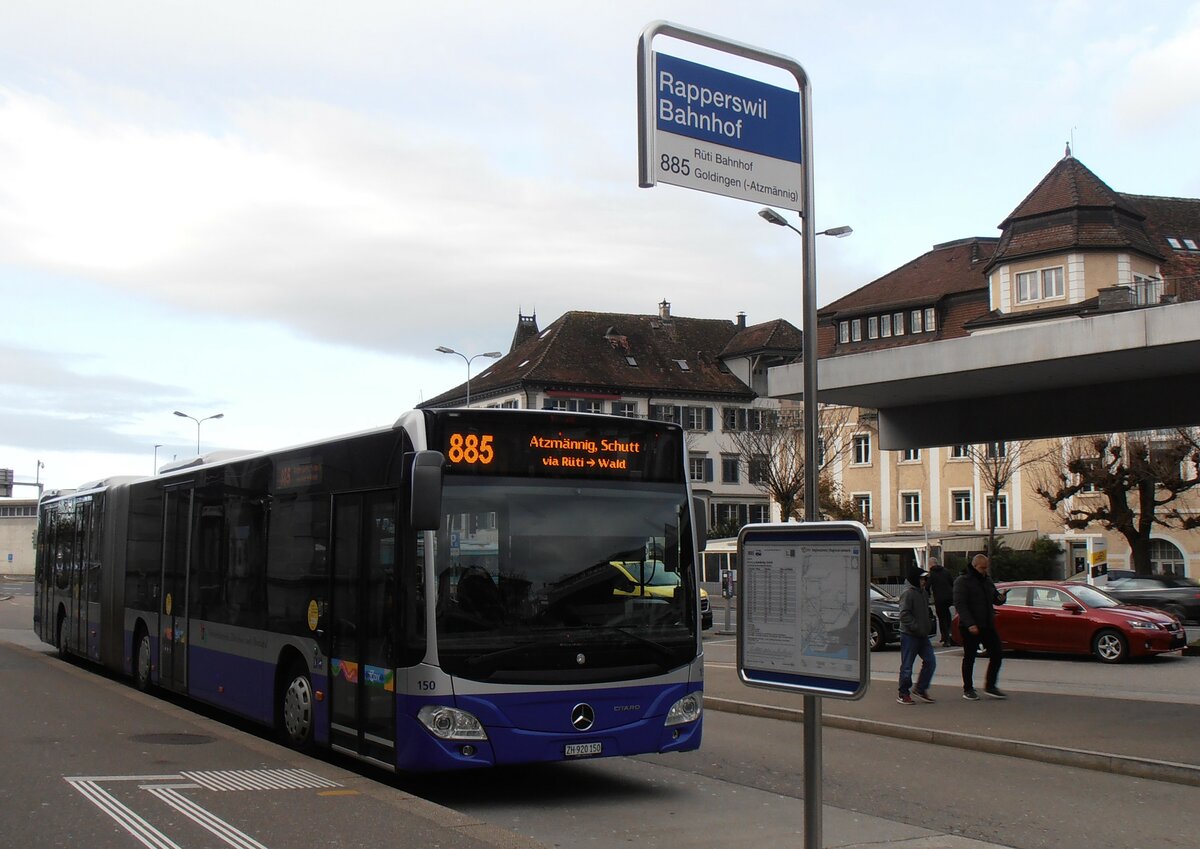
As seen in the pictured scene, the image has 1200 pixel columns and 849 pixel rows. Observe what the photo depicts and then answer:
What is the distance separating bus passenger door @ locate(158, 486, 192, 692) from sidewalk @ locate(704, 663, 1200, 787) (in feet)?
21.6

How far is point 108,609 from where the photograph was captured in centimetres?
1914

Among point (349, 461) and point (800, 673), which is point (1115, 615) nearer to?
point (349, 461)

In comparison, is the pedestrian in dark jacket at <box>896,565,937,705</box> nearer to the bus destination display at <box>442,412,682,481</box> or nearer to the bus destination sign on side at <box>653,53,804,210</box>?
the bus destination display at <box>442,412,682,481</box>

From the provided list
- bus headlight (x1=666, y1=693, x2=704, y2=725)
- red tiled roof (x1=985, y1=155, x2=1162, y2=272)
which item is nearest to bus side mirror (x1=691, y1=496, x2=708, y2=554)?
bus headlight (x1=666, y1=693, x2=704, y2=725)

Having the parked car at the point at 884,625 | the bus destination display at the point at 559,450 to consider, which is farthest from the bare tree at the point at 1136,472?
the bus destination display at the point at 559,450

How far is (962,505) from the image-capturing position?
63594 mm

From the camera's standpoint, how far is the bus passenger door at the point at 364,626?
9.70 m

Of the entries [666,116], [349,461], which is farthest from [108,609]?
[666,116]

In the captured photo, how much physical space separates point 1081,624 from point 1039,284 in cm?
3987

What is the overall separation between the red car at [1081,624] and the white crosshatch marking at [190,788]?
15.9 m

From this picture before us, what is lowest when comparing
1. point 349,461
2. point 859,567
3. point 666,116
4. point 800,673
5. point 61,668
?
point 61,668

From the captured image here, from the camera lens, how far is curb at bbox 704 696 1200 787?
435 inches

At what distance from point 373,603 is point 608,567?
1.82 metres

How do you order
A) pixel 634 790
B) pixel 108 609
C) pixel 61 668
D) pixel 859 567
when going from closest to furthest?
pixel 859 567 → pixel 634 790 → pixel 108 609 → pixel 61 668
